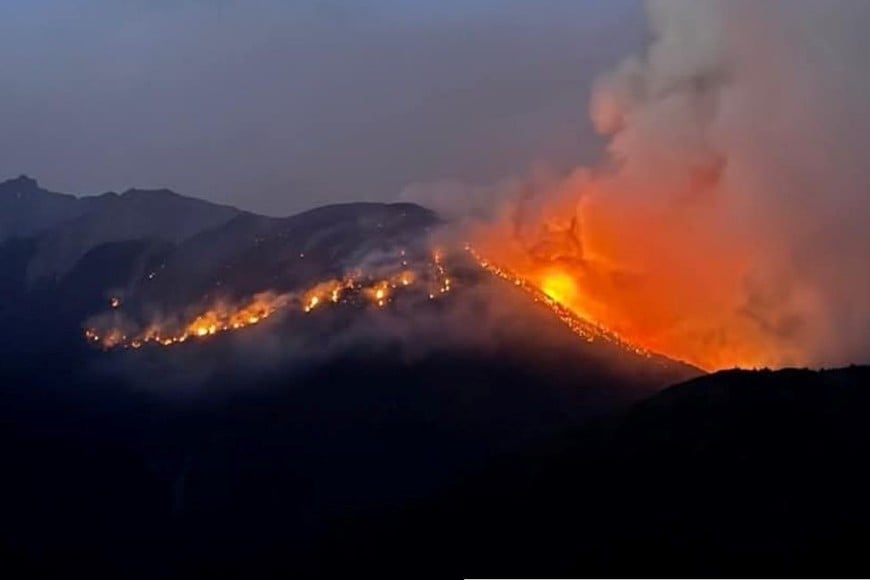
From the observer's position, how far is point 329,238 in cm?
13312

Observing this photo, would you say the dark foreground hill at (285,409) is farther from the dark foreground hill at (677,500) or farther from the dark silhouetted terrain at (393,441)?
the dark foreground hill at (677,500)

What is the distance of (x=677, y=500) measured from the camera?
7619 cm

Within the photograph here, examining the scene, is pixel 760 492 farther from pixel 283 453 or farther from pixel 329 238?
pixel 329 238

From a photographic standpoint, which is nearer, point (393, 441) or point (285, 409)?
point (393, 441)

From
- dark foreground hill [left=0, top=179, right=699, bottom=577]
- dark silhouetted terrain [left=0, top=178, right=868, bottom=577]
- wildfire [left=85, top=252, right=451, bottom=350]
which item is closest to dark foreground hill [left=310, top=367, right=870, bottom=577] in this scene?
dark silhouetted terrain [left=0, top=178, right=868, bottom=577]

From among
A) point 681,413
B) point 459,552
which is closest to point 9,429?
point 459,552

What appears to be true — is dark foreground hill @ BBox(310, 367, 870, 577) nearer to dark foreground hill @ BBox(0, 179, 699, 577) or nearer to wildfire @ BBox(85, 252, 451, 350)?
dark foreground hill @ BBox(0, 179, 699, 577)

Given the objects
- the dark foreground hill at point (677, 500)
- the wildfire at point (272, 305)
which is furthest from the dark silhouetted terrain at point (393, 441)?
the wildfire at point (272, 305)

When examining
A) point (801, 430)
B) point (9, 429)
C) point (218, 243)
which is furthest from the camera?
point (218, 243)

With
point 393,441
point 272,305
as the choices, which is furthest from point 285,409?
point 272,305

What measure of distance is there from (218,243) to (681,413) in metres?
80.1

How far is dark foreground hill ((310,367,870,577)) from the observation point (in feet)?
233

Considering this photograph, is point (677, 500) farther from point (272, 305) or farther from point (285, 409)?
point (272, 305)

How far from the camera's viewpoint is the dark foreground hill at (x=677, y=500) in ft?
233
